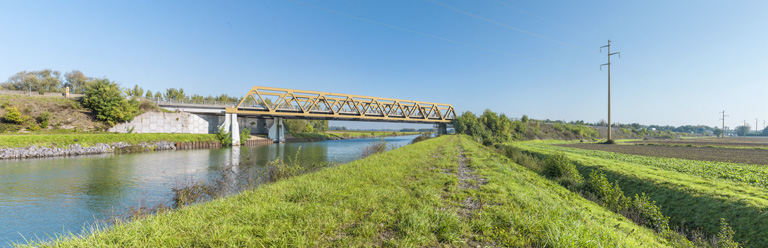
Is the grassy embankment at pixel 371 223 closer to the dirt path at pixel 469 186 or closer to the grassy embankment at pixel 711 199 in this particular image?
the dirt path at pixel 469 186

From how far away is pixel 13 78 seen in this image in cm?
7400

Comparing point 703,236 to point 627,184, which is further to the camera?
point 627,184

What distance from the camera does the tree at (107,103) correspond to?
42.5 m

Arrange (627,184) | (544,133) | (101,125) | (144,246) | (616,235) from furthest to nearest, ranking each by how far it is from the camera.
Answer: (544,133)
(101,125)
(627,184)
(616,235)
(144,246)

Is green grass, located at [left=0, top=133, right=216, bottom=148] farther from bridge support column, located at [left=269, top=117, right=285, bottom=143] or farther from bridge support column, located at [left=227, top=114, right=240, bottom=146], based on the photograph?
bridge support column, located at [left=269, top=117, right=285, bottom=143]

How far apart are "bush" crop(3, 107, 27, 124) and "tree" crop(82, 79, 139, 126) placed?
7275mm

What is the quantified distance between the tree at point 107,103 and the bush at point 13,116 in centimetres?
727

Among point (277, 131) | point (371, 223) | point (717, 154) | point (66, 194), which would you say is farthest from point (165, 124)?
point (717, 154)

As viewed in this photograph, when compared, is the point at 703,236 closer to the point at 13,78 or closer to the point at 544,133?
the point at 544,133

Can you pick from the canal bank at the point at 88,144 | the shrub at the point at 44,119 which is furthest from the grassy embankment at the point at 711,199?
the shrub at the point at 44,119

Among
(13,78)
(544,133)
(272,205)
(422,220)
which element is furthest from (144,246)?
(13,78)

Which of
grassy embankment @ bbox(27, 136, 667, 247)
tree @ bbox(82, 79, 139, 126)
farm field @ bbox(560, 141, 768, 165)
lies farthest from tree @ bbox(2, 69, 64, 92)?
farm field @ bbox(560, 141, 768, 165)

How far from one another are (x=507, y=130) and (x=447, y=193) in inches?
2526

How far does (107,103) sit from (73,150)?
17409 millimetres
